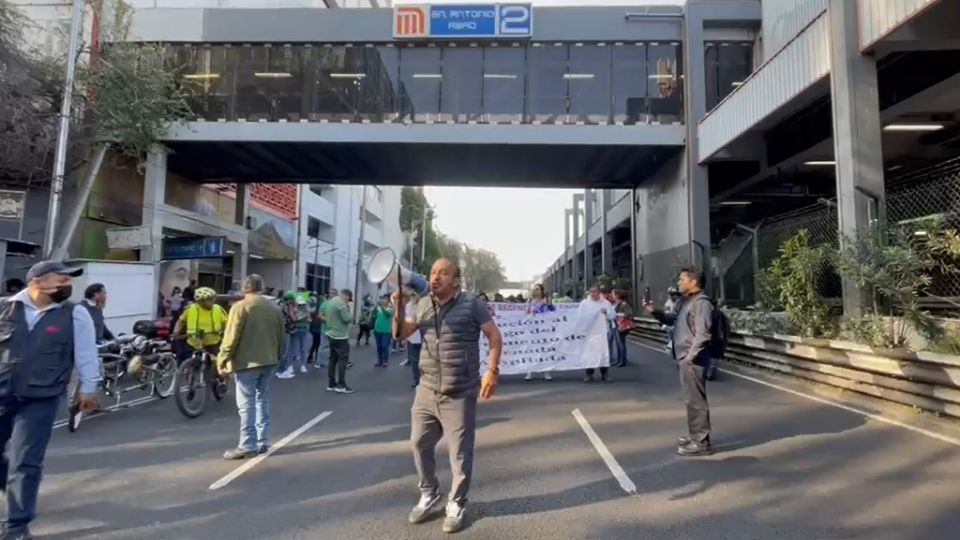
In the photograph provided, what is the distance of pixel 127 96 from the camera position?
1678 cm

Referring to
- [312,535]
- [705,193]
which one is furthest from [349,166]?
[312,535]

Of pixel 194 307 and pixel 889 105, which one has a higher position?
pixel 889 105

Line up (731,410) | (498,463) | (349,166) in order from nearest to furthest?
(498,463) → (731,410) → (349,166)

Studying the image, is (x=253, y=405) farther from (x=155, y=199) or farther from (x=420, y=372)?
(x=155, y=199)

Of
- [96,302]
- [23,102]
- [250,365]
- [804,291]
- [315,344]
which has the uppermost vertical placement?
[23,102]

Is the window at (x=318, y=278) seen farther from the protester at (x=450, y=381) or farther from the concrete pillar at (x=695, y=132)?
the protester at (x=450, y=381)

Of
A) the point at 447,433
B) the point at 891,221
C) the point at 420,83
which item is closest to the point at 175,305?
the point at 420,83

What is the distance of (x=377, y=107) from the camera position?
21.0m

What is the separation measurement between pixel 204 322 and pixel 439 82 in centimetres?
1387

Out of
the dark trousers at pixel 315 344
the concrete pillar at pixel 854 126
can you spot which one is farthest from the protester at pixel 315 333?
the concrete pillar at pixel 854 126

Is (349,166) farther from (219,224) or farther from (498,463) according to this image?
(498,463)

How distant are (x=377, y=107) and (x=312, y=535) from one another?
59.4 ft

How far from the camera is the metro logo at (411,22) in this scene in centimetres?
2109

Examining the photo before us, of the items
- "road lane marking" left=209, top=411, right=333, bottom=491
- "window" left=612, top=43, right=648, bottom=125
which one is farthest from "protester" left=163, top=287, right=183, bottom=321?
"window" left=612, top=43, right=648, bottom=125
